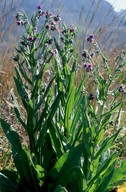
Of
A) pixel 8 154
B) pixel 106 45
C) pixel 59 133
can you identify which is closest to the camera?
pixel 59 133

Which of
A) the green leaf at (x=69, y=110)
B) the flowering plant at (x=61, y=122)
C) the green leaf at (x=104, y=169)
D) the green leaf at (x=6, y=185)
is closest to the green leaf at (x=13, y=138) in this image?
the flowering plant at (x=61, y=122)

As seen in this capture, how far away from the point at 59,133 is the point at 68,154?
0.14 meters

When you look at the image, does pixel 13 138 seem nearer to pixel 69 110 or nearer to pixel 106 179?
pixel 69 110

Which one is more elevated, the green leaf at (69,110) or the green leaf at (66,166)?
the green leaf at (69,110)

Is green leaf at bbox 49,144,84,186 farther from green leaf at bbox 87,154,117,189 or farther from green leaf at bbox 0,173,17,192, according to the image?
green leaf at bbox 0,173,17,192

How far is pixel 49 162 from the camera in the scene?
1.98 meters

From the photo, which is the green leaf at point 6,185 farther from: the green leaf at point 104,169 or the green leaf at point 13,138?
the green leaf at point 104,169

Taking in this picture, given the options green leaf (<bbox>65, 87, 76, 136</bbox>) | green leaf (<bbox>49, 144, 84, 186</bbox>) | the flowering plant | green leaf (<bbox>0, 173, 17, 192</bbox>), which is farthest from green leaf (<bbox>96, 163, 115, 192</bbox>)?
green leaf (<bbox>0, 173, 17, 192</bbox>)

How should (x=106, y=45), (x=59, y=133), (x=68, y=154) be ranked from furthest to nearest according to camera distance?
(x=106, y=45), (x=59, y=133), (x=68, y=154)

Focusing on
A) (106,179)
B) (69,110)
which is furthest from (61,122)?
(106,179)

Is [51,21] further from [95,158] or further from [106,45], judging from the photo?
[106,45]

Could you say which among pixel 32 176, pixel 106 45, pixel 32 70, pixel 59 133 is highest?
pixel 106 45

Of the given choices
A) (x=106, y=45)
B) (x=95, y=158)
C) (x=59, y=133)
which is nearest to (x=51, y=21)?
(x=59, y=133)

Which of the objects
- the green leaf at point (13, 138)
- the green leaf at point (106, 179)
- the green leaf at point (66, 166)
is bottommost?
the green leaf at point (106, 179)
